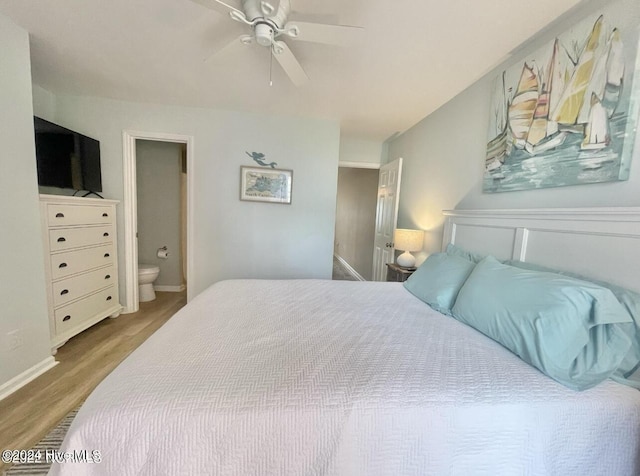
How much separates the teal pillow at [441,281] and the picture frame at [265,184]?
1830mm

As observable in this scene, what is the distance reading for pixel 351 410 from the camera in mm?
737

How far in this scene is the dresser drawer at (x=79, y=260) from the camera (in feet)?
6.57

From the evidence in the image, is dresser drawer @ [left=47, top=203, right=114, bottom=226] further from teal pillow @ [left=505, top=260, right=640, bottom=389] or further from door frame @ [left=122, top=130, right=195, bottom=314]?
teal pillow @ [left=505, top=260, right=640, bottom=389]

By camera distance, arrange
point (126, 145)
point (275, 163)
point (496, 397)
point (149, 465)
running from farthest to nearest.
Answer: point (275, 163)
point (126, 145)
point (496, 397)
point (149, 465)

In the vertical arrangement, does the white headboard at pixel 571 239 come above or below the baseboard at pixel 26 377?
above

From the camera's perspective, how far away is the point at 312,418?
719 millimetres

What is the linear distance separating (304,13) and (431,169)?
1.95 metres

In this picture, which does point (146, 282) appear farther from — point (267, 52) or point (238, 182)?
point (267, 52)

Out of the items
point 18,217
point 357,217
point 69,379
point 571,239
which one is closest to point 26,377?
point 69,379

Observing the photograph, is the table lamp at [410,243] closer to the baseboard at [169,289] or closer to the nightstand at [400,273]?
the nightstand at [400,273]

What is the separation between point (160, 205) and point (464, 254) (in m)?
3.87

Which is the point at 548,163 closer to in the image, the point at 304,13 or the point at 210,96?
the point at 304,13

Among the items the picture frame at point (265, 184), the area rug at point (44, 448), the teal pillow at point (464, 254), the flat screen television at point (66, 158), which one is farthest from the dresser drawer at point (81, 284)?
the teal pillow at point (464, 254)

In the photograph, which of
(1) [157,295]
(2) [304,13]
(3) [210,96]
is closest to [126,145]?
(3) [210,96]
